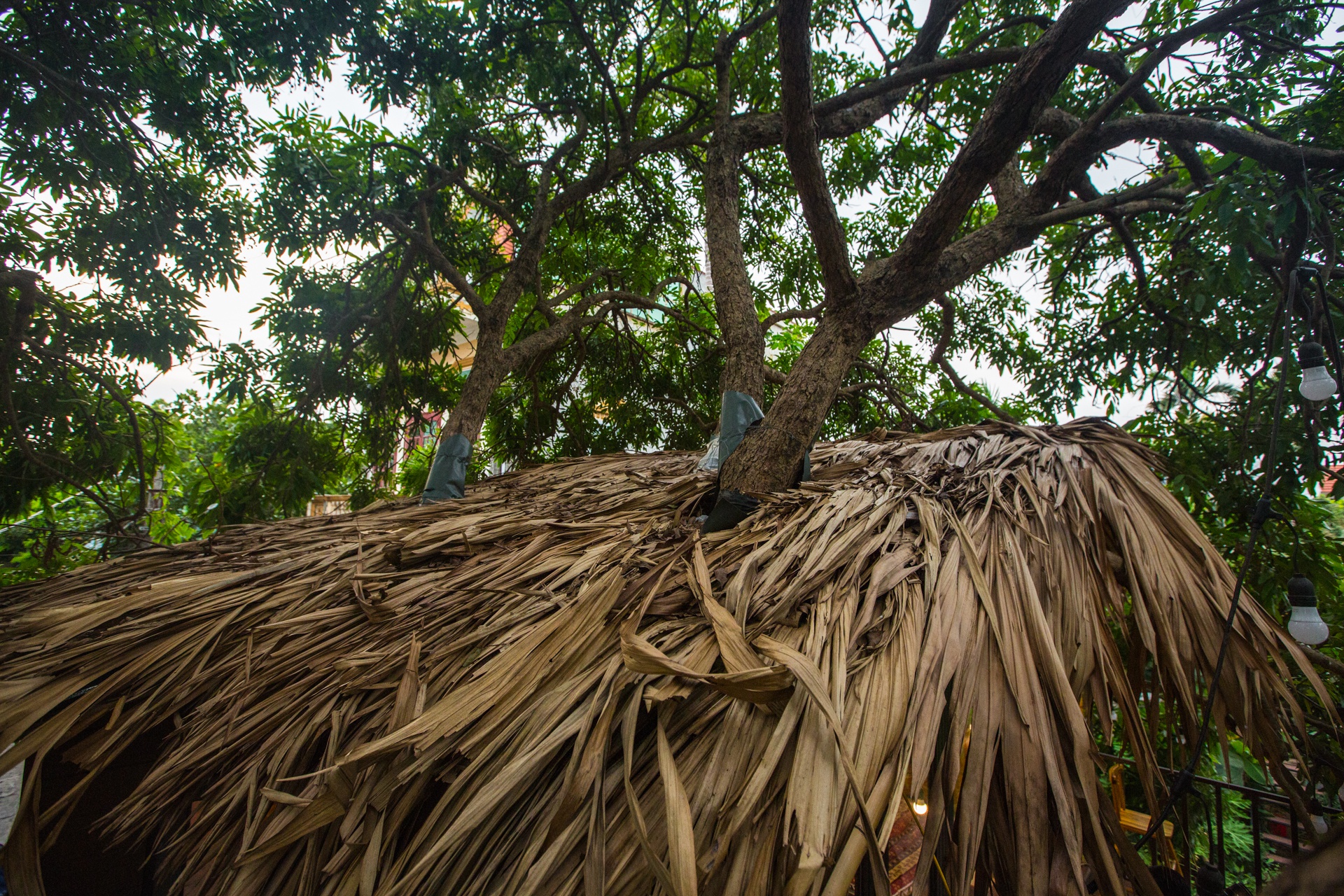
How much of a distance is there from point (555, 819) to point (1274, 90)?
12.1 ft

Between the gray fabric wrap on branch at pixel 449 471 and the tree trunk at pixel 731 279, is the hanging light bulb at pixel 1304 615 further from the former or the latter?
the gray fabric wrap on branch at pixel 449 471

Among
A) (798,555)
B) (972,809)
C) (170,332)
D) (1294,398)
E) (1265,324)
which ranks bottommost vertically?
(972,809)

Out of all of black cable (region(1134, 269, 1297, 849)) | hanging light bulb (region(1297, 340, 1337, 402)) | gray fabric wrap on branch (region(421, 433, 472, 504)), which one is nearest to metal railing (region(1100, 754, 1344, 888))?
black cable (region(1134, 269, 1297, 849))

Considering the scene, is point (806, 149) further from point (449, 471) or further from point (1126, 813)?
point (1126, 813)

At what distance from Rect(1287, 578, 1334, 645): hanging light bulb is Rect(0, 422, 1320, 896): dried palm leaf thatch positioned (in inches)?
6.9

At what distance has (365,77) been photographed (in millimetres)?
2807

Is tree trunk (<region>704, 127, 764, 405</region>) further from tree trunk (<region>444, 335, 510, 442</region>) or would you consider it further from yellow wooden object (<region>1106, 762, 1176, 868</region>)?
yellow wooden object (<region>1106, 762, 1176, 868</region>)

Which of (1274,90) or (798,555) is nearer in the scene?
(798,555)

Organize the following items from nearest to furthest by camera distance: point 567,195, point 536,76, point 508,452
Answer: point 536,76
point 567,195
point 508,452

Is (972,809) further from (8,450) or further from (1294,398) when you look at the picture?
(8,450)

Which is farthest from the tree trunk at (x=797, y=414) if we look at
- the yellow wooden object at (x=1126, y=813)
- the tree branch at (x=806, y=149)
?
the yellow wooden object at (x=1126, y=813)

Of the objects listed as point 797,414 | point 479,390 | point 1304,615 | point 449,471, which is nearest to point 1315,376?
point 1304,615

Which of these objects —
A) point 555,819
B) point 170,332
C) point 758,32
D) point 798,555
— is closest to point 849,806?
point 555,819

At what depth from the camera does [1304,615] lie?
45.8 inches
